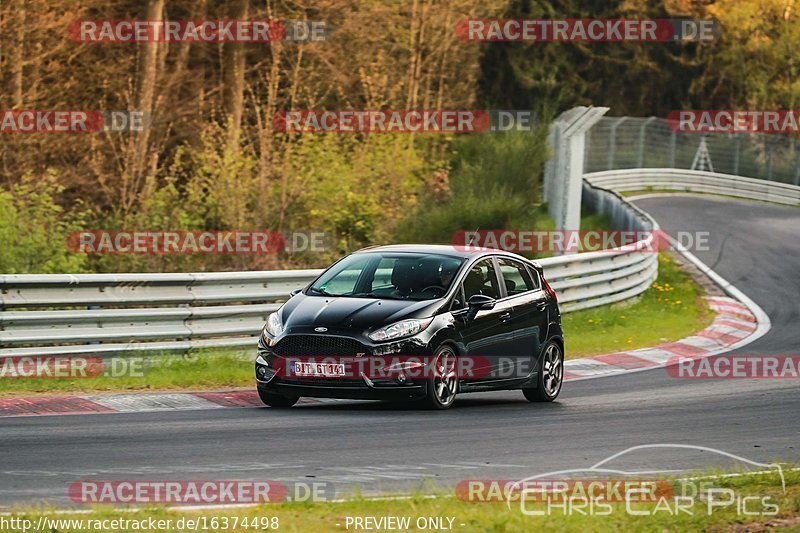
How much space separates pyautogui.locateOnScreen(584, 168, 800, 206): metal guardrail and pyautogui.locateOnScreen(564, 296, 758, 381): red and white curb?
24.6 metres

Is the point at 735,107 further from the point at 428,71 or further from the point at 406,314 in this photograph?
the point at 406,314

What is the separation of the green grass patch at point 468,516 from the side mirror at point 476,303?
4967 mm

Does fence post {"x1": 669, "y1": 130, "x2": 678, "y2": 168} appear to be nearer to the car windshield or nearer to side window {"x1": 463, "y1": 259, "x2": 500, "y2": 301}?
side window {"x1": 463, "y1": 259, "x2": 500, "y2": 301}

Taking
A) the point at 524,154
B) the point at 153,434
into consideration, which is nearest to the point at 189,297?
the point at 153,434

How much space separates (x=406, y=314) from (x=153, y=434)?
2821 millimetres

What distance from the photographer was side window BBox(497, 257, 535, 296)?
14.0 m

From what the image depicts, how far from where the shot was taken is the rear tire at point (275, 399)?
1261cm

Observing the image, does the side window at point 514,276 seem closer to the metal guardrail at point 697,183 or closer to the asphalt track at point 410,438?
the asphalt track at point 410,438

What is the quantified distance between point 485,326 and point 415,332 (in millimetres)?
1132

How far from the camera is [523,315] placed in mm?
13820

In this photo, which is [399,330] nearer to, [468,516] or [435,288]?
[435,288]

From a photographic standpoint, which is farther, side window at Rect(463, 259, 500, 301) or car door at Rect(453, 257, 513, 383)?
side window at Rect(463, 259, 500, 301)

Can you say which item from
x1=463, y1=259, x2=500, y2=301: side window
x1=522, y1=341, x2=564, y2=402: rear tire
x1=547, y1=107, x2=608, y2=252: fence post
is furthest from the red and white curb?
x1=547, y1=107, x2=608, y2=252: fence post

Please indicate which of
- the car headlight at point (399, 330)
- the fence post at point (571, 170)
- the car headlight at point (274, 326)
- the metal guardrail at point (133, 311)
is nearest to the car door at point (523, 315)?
the car headlight at point (399, 330)
